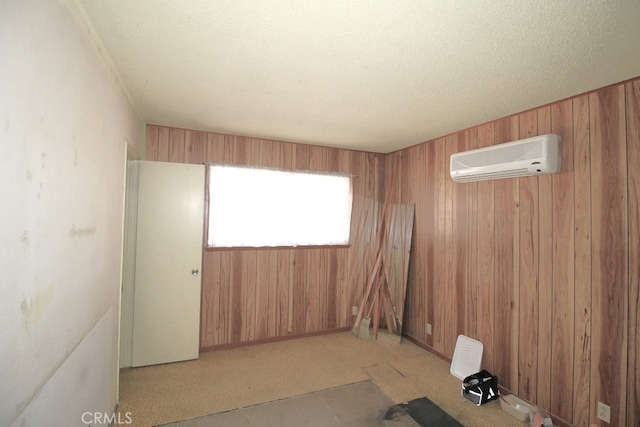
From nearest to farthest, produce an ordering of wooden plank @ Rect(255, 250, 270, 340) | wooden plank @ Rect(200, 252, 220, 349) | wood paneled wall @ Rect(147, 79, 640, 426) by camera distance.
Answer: wood paneled wall @ Rect(147, 79, 640, 426), wooden plank @ Rect(200, 252, 220, 349), wooden plank @ Rect(255, 250, 270, 340)

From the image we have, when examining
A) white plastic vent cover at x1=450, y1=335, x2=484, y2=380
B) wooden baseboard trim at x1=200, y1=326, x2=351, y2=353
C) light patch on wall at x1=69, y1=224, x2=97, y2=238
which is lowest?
wooden baseboard trim at x1=200, y1=326, x2=351, y2=353

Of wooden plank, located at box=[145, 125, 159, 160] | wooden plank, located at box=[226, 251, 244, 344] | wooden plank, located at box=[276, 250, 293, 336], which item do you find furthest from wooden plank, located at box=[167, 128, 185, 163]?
wooden plank, located at box=[276, 250, 293, 336]

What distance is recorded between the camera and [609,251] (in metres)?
1.89

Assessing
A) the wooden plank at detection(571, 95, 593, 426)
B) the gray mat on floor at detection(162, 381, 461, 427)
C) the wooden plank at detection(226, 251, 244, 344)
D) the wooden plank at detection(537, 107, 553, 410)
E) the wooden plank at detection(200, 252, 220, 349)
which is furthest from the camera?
the wooden plank at detection(226, 251, 244, 344)

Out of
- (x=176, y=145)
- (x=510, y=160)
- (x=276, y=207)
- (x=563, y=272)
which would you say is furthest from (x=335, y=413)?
(x=176, y=145)

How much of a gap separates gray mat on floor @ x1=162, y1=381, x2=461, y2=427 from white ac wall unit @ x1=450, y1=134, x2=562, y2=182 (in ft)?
6.64

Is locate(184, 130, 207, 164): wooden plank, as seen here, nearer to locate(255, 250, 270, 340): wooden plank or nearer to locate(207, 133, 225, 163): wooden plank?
locate(207, 133, 225, 163): wooden plank

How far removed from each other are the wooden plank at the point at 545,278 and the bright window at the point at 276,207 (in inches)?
83.4

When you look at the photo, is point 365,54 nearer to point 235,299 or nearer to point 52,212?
point 52,212

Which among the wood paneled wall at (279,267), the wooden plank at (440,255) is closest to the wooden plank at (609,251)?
the wooden plank at (440,255)

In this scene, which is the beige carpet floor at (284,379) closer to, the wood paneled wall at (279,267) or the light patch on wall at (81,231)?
the wood paneled wall at (279,267)

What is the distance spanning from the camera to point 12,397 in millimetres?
817

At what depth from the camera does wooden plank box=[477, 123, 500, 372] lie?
2.65m

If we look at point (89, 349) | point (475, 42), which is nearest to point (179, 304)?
point (89, 349)
